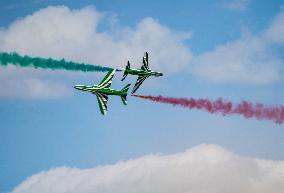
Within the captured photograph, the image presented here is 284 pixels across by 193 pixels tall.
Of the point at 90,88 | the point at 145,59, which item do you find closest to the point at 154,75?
the point at 145,59

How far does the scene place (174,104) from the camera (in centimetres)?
15675

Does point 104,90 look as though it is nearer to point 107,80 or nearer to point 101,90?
point 101,90

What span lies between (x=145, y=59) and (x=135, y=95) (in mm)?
8515

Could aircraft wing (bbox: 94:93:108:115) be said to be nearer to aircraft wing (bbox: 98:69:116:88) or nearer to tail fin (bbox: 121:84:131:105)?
aircraft wing (bbox: 98:69:116:88)

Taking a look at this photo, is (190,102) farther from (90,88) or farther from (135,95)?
(90,88)

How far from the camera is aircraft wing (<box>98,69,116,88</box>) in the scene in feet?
513

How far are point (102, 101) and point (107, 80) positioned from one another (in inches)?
204

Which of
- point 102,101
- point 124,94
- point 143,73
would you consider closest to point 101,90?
point 102,101

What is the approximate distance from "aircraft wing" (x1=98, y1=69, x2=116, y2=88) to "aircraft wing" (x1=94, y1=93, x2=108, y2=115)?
6.81 ft

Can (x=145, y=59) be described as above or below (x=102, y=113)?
above

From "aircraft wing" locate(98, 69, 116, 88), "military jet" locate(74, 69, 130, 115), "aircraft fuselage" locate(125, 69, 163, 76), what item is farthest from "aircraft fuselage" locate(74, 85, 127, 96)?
"aircraft fuselage" locate(125, 69, 163, 76)

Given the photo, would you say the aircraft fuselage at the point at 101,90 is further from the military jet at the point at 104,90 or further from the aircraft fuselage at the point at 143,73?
the aircraft fuselage at the point at 143,73

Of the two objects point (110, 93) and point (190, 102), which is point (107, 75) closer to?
point (110, 93)

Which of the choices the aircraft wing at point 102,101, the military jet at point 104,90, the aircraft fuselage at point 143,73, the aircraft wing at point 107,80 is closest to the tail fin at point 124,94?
the military jet at point 104,90
